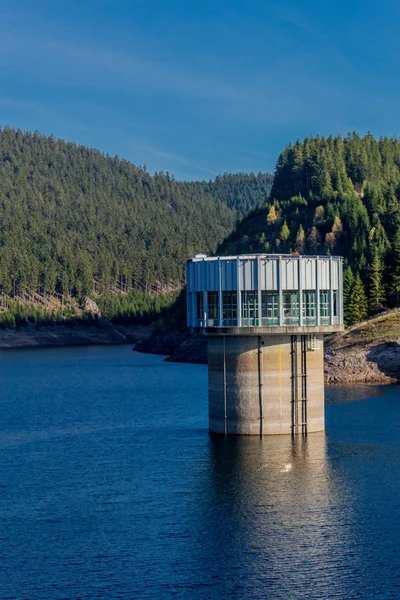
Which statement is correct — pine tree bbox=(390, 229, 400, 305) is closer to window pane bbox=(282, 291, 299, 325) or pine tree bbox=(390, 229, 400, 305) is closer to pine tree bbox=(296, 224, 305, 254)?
pine tree bbox=(296, 224, 305, 254)

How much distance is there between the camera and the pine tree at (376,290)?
14988cm

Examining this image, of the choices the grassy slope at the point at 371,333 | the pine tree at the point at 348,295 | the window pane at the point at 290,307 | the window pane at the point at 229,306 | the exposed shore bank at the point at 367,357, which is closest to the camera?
the window pane at the point at 290,307

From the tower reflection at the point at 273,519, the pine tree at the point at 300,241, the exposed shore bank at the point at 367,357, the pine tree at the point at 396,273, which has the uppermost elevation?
the pine tree at the point at 300,241

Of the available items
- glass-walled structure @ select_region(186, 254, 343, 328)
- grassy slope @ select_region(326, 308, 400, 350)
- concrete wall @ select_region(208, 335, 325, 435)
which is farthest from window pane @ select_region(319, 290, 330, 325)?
grassy slope @ select_region(326, 308, 400, 350)

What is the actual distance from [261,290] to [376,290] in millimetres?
83003

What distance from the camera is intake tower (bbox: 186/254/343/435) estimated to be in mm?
69688

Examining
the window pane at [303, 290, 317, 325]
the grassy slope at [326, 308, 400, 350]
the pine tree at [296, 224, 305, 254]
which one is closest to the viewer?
the window pane at [303, 290, 317, 325]

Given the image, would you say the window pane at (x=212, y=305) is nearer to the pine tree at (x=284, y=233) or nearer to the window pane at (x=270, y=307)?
the window pane at (x=270, y=307)

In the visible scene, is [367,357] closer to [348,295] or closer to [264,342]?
[348,295]

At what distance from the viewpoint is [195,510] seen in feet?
180

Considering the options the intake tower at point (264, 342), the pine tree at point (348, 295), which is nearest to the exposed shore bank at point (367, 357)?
the pine tree at point (348, 295)

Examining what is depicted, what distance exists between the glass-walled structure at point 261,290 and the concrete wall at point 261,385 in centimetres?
151

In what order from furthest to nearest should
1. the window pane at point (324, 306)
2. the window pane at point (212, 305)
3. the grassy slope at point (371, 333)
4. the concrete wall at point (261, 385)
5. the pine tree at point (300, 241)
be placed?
the pine tree at point (300, 241) → the grassy slope at point (371, 333) → the window pane at point (324, 306) → the window pane at point (212, 305) → the concrete wall at point (261, 385)

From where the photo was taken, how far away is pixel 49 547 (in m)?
48.7
